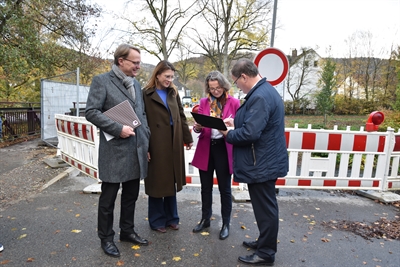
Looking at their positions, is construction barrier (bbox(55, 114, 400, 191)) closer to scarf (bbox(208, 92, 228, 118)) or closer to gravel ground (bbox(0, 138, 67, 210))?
gravel ground (bbox(0, 138, 67, 210))

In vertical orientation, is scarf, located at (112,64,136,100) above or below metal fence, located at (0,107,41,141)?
above

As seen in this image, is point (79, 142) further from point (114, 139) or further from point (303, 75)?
point (303, 75)

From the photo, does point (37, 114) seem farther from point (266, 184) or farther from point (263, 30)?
point (263, 30)

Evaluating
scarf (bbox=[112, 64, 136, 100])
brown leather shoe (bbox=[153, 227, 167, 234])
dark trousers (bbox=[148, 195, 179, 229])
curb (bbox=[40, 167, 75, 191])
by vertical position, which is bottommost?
curb (bbox=[40, 167, 75, 191])

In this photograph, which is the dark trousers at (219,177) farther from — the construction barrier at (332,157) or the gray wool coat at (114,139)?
the construction barrier at (332,157)

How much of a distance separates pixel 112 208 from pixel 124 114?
100 cm

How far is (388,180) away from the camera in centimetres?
493

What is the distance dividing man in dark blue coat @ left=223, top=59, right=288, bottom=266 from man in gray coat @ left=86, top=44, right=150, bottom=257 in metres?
0.97

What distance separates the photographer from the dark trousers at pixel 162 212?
11.1 ft

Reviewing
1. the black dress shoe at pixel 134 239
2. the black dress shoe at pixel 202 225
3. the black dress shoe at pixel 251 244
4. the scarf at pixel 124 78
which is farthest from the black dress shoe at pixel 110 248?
the scarf at pixel 124 78

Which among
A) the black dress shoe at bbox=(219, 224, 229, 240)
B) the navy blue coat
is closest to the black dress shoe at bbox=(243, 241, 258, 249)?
the black dress shoe at bbox=(219, 224, 229, 240)

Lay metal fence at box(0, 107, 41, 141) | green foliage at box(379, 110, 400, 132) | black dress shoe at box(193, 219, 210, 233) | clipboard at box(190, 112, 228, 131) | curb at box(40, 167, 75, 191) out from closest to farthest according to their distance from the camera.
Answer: clipboard at box(190, 112, 228, 131) → black dress shoe at box(193, 219, 210, 233) → curb at box(40, 167, 75, 191) → green foliage at box(379, 110, 400, 132) → metal fence at box(0, 107, 41, 141)

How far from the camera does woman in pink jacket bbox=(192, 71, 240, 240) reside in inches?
127

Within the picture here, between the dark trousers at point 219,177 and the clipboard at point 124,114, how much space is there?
98cm
